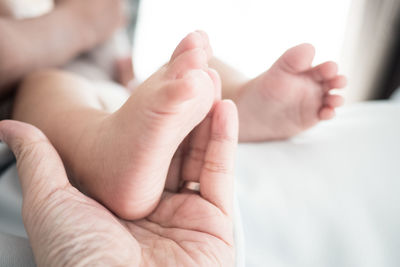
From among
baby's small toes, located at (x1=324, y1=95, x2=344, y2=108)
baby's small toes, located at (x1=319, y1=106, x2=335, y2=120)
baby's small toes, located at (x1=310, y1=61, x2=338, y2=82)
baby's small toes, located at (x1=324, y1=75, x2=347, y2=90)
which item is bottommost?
baby's small toes, located at (x1=319, y1=106, x2=335, y2=120)

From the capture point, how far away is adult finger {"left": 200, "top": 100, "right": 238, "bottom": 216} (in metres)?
0.43

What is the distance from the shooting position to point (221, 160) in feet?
1.46

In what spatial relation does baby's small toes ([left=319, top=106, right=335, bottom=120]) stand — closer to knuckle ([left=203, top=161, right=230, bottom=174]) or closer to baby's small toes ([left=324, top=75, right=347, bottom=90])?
baby's small toes ([left=324, top=75, right=347, bottom=90])

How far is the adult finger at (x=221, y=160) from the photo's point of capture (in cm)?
43

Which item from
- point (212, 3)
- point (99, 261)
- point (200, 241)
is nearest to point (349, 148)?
point (200, 241)

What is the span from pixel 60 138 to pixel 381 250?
50 centimetres

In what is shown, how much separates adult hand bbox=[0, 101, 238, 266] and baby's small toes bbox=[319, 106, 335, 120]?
26cm

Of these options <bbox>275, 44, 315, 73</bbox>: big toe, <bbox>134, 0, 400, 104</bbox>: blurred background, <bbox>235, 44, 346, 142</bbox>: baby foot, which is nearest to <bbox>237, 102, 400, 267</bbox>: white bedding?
<bbox>235, 44, 346, 142</bbox>: baby foot

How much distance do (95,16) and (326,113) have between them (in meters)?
0.73

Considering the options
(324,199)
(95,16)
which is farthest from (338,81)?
(95,16)

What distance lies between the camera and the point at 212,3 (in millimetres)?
1983

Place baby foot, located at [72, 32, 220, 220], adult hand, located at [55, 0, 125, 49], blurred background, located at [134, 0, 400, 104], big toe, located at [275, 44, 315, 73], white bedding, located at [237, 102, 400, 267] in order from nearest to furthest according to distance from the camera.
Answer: baby foot, located at [72, 32, 220, 220] → white bedding, located at [237, 102, 400, 267] → big toe, located at [275, 44, 315, 73] → adult hand, located at [55, 0, 125, 49] → blurred background, located at [134, 0, 400, 104]

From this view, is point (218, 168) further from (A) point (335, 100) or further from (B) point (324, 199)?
(A) point (335, 100)

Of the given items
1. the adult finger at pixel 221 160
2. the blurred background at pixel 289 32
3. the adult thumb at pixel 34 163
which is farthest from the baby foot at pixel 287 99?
the blurred background at pixel 289 32
